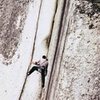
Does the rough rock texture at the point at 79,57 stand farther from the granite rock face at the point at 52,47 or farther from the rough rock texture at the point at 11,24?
the rough rock texture at the point at 11,24

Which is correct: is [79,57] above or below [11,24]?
below

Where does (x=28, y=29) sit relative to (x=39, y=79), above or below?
above

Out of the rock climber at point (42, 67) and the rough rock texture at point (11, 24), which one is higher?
the rough rock texture at point (11, 24)

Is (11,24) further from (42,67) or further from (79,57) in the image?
(79,57)

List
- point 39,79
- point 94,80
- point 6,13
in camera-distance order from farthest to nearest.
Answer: point 6,13
point 39,79
point 94,80

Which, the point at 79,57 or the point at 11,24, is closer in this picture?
the point at 79,57

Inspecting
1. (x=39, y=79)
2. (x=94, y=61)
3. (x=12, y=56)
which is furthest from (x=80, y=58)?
(x=12, y=56)

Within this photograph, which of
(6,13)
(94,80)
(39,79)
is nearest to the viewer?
(94,80)

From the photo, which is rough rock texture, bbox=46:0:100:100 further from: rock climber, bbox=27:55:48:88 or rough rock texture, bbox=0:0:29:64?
rough rock texture, bbox=0:0:29:64

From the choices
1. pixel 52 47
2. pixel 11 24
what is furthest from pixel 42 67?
pixel 11 24

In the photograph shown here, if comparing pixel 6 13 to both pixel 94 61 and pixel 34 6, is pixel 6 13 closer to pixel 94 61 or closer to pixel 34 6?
pixel 34 6

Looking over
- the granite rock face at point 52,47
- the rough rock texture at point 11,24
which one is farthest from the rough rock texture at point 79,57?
the rough rock texture at point 11,24
